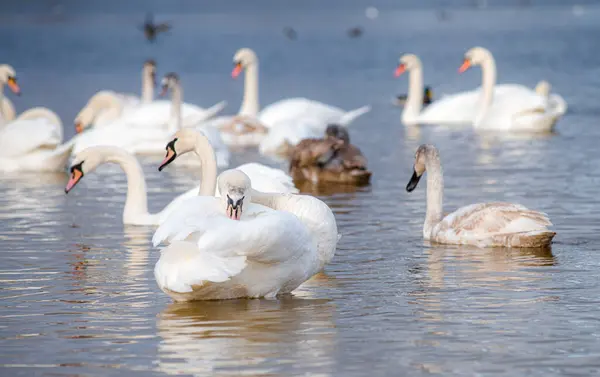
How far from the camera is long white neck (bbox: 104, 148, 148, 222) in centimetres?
1272

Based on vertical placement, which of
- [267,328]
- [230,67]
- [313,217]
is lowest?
[267,328]

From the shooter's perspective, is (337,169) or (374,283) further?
(337,169)

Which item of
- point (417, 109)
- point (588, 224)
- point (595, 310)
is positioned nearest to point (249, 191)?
point (595, 310)

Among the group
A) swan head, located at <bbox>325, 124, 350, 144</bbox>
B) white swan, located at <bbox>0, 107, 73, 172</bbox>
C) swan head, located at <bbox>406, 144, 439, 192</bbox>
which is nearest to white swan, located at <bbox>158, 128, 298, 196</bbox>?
swan head, located at <bbox>406, 144, 439, 192</bbox>

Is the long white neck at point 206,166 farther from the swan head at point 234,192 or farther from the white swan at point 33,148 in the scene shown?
the white swan at point 33,148

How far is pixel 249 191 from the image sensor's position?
880 centimetres

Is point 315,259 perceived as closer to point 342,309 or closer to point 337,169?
point 342,309

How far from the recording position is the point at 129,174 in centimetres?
1290

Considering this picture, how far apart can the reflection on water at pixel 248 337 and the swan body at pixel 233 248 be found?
14 centimetres

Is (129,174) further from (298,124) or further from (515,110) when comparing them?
(515,110)

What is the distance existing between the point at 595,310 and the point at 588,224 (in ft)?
11.7

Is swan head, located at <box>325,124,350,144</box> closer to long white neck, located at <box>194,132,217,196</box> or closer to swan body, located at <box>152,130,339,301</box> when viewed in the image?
long white neck, located at <box>194,132,217,196</box>

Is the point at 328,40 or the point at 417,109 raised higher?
the point at 328,40

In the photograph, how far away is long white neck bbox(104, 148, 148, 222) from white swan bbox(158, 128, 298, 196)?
1068 mm
